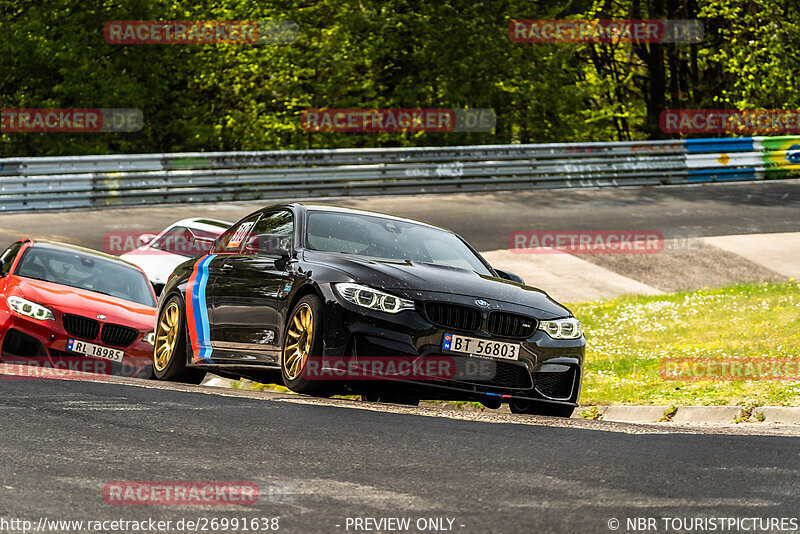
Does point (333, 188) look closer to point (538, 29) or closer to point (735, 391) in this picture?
point (538, 29)

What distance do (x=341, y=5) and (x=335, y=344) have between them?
26.9 meters

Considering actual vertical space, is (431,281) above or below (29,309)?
above

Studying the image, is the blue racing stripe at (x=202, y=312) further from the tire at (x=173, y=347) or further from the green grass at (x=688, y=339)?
the green grass at (x=688, y=339)

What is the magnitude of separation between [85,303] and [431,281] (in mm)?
4757

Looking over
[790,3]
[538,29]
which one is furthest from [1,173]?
[790,3]

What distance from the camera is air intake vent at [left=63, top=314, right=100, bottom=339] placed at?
37.2 feet

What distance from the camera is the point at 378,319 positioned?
8.02 m

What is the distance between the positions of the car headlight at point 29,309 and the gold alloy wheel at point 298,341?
359cm

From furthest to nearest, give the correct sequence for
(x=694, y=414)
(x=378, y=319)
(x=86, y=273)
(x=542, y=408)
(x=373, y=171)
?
(x=373, y=171), (x=86, y=273), (x=694, y=414), (x=542, y=408), (x=378, y=319)

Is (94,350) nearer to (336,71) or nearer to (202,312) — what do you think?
(202,312)

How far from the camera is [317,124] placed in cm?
3319

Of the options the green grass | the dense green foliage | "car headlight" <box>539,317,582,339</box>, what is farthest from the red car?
the dense green foliage

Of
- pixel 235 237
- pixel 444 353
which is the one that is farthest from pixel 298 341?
pixel 235 237

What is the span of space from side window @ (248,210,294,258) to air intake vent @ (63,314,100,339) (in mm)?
2273
